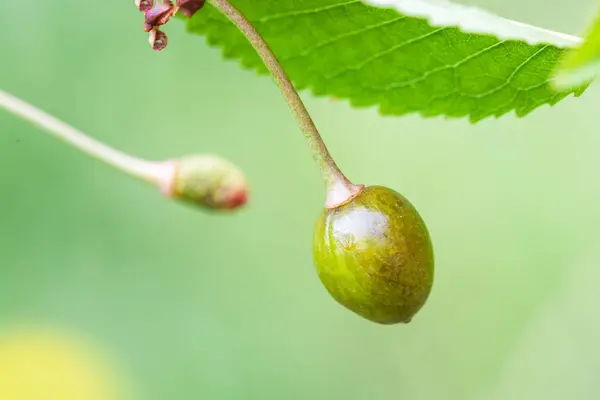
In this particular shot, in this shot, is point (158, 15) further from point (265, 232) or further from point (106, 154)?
point (265, 232)

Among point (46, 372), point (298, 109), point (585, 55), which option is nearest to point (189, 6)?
point (298, 109)

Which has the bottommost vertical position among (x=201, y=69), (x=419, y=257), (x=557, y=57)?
(x=201, y=69)

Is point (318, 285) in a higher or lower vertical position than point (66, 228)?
higher

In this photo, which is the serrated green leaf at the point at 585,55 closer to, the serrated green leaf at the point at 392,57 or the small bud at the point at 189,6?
the serrated green leaf at the point at 392,57

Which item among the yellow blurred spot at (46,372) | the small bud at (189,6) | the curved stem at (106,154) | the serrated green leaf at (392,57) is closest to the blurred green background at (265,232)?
the yellow blurred spot at (46,372)

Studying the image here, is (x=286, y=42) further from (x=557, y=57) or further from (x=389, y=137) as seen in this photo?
(x=389, y=137)

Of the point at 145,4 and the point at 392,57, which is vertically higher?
the point at 392,57

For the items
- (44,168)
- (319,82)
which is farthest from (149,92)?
(319,82)
